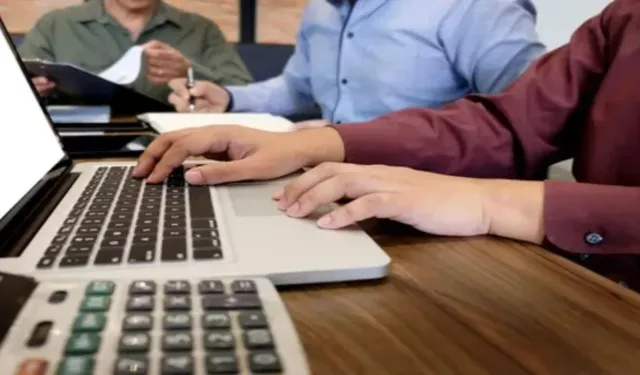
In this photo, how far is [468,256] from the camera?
580 millimetres

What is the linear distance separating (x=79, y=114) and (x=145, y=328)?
3.24 feet

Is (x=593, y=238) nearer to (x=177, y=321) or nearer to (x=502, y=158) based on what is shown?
(x=502, y=158)

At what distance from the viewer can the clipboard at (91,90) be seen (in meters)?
1.25

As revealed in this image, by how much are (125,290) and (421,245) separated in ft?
0.90

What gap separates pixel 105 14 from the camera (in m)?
2.27

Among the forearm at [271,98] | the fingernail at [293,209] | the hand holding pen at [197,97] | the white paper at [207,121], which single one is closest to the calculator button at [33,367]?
the fingernail at [293,209]

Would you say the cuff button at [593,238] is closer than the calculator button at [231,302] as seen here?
No

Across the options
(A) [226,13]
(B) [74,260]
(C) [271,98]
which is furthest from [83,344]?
(A) [226,13]

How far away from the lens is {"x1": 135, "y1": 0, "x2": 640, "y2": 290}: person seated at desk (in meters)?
0.62

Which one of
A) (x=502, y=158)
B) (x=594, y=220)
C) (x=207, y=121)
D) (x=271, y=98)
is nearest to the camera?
(x=594, y=220)

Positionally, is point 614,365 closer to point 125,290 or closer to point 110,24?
point 125,290

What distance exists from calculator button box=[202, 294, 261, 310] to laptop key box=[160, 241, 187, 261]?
0.09m

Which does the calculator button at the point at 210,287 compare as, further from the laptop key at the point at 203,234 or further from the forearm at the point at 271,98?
the forearm at the point at 271,98

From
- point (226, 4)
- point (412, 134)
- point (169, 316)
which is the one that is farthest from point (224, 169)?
point (226, 4)
